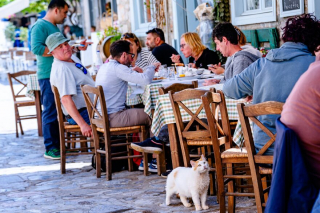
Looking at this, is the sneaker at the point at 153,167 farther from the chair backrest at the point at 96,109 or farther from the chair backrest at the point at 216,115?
the chair backrest at the point at 216,115

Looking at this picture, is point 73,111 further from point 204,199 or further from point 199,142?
point 204,199

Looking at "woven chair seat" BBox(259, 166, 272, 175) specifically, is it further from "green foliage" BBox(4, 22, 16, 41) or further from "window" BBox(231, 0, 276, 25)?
"green foliage" BBox(4, 22, 16, 41)

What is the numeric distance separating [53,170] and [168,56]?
2.72 m

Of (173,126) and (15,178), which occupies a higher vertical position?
(173,126)

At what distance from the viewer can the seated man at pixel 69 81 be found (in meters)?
6.26

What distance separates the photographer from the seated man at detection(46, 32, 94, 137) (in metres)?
6.26

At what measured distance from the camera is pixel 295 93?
2.70m

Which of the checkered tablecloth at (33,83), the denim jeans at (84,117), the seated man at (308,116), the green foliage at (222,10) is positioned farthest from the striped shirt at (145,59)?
the seated man at (308,116)

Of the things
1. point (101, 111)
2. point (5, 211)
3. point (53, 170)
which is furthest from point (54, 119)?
point (5, 211)

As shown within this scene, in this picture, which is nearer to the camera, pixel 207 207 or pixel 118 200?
pixel 207 207

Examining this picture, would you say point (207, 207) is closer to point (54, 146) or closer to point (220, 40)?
point (220, 40)

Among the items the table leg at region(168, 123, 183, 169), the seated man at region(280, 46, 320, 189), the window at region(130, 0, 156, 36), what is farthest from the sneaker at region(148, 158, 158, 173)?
the window at region(130, 0, 156, 36)

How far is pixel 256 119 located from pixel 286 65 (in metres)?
0.44

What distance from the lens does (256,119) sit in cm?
340
